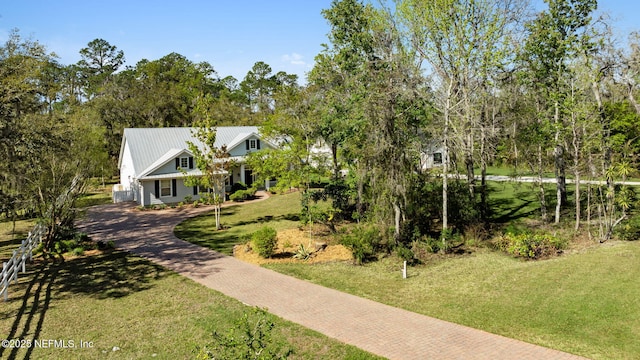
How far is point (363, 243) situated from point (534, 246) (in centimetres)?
690

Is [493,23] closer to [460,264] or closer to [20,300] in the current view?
[460,264]

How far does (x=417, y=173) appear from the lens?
811 inches

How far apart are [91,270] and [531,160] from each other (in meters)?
23.5

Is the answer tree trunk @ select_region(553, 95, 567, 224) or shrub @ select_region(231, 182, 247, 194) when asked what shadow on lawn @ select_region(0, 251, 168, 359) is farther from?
tree trunk @ select_region(553, 95, 567, 224)

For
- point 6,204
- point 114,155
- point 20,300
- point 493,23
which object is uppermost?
point 493,23

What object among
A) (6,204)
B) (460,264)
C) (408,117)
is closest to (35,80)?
(6,204)

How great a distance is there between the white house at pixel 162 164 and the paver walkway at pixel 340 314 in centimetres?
1243

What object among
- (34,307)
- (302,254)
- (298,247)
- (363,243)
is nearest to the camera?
(34,307)

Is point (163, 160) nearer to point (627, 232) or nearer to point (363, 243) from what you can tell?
point (363, 243)

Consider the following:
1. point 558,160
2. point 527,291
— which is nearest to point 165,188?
point 558,160

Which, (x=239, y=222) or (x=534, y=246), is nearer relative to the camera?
(x=534, y=246)

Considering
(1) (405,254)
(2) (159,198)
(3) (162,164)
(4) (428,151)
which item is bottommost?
(1) (405,254)

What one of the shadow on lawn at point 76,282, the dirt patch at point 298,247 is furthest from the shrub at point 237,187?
the shadow on lawn at point 76,282

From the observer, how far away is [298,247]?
66.4ft
